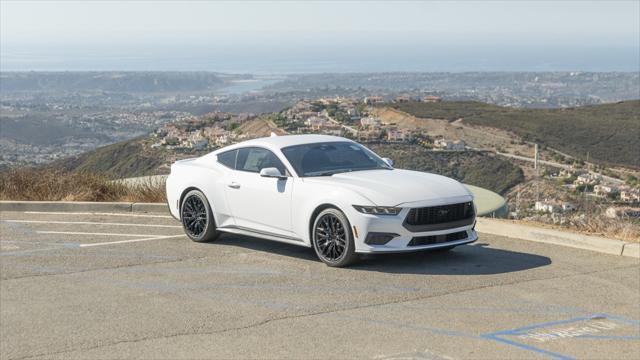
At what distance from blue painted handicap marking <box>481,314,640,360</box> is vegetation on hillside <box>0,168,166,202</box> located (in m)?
9.31

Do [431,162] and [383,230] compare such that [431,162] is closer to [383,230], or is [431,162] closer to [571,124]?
[571,124]

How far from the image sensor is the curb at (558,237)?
10.8 meters

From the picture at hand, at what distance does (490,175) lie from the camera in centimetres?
4419

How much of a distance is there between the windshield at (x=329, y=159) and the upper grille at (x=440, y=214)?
134cm

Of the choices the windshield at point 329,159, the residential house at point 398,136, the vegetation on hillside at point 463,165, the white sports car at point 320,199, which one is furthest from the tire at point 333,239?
the residential house at point 398,136

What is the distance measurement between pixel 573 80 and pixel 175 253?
171030 mm

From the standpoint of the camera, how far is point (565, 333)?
24.8 feet

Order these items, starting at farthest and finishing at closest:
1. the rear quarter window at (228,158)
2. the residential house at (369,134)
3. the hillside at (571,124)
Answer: the hillside at (571,124), the residential house at (369,134), the rear quarter window at (228,158)

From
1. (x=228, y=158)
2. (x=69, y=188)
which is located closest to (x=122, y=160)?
(x=69, y=188)

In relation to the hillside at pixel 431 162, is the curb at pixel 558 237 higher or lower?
higher

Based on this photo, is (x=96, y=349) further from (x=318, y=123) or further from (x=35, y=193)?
(x=318, y=123)

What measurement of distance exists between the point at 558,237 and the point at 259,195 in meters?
3.73

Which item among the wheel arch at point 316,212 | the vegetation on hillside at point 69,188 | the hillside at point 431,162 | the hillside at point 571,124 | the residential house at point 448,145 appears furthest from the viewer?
the hillside at point 571,124

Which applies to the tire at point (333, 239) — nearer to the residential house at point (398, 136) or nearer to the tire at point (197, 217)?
the tire at point (197, 217)
